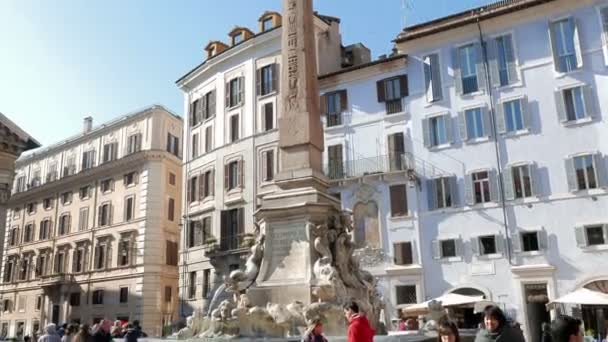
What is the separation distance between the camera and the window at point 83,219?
39188 millimetres

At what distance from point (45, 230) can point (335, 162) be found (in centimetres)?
2661

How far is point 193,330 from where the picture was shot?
8.63 metres

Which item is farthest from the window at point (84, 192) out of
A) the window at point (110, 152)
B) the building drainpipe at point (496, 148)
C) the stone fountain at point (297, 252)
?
the stone fountain at point (297, 252)

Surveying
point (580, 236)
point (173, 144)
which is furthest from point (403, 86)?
point (173, 144)

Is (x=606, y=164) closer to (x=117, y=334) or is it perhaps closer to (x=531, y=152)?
(x=531, y=152)

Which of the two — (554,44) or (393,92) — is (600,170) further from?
(393,92)

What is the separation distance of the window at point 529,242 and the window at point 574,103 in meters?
4.63

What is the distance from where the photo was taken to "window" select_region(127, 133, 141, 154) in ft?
121

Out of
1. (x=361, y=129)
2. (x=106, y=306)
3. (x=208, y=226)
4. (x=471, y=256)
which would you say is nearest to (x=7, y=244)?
(x=106, y=306)

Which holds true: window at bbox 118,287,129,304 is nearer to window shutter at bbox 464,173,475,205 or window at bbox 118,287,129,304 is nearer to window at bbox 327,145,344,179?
window at bbox 327,145,344,179

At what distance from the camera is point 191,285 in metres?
30.5

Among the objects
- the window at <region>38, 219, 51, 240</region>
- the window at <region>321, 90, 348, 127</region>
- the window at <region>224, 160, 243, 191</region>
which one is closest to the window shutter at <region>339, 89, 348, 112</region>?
the window at <region>321, 90, 348, 127</region>

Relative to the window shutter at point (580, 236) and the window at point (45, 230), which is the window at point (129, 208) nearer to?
the window at point (45, 230)

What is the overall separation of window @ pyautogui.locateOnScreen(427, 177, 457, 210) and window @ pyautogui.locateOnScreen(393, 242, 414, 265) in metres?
1.92
